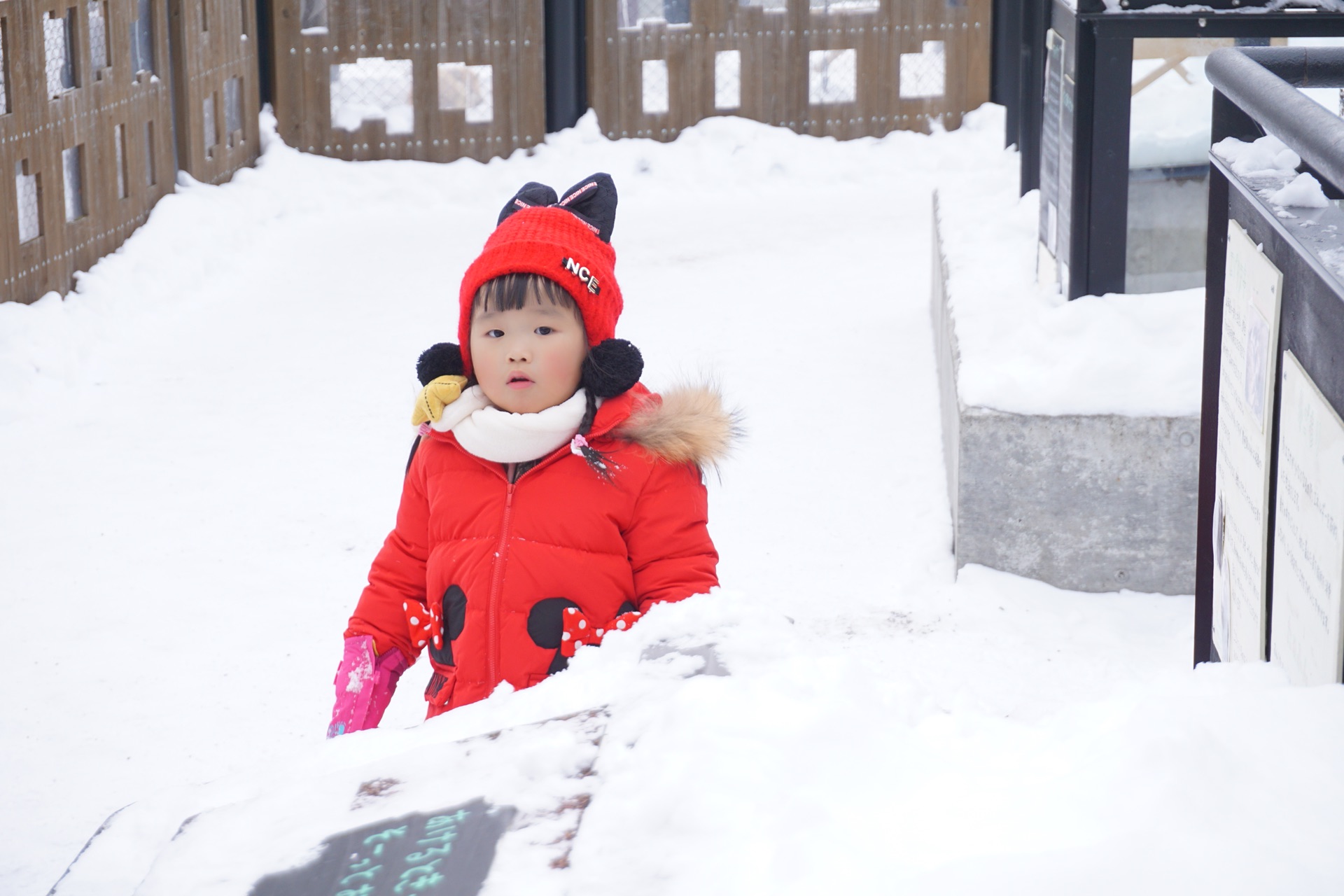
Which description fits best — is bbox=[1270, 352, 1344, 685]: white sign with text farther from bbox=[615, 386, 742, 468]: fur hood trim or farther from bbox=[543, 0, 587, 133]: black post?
bbox=[543, 0, 587, 133]: black post

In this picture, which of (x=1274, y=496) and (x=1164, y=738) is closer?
(x=1164, y=738)

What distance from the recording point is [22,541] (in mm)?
5105

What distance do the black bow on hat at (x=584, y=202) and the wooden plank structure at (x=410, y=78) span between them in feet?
29.1

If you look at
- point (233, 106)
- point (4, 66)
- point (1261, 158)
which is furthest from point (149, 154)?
point (1261, 158)

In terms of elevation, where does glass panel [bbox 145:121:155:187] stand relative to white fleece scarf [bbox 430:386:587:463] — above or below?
above

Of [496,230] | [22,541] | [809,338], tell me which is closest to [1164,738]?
[496,230]

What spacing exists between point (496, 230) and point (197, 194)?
741 centimetres

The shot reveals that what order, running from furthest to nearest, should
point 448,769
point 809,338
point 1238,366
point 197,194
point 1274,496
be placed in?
point 197,194 → point 809,338 → point 1238,366 → point 1274,496 → point 448,769

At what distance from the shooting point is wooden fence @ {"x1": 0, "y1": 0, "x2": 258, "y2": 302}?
6.89 meters

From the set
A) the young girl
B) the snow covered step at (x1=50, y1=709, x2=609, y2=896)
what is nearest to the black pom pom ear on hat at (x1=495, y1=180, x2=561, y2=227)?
the young girl

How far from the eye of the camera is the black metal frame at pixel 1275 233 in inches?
50.8

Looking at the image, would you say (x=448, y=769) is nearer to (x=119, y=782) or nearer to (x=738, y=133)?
(x=119, y=782)

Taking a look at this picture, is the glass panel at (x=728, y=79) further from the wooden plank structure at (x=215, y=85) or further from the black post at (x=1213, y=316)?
the black post at (x=1213, y=316)

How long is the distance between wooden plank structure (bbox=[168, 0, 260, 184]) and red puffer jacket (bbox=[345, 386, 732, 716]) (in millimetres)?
7696
